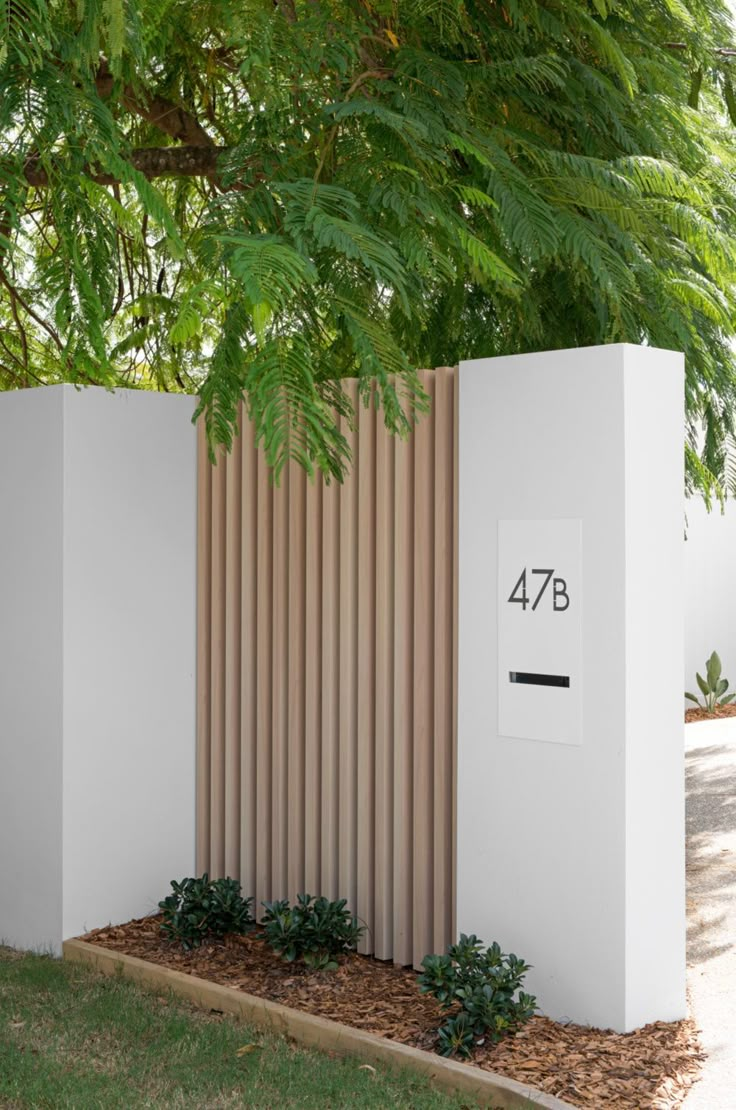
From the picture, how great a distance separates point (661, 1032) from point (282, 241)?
10.1ft

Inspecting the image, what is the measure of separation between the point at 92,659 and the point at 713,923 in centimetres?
323

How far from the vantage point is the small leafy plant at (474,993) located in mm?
4199

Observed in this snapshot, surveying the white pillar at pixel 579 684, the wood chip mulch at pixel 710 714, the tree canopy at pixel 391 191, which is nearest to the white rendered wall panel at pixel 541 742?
the white pillar at pixel 579 684

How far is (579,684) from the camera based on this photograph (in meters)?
4.44

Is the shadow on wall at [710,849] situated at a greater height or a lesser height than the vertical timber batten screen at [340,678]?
lesser

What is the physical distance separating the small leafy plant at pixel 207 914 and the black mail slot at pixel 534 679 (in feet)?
5.69

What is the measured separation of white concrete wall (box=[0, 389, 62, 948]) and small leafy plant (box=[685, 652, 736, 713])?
897 cm

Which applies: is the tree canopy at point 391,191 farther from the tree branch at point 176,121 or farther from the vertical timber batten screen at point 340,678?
the tree branch at point 176,121

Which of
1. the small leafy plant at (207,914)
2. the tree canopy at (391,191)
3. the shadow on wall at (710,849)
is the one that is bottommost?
the shadow on wall at (710,849)

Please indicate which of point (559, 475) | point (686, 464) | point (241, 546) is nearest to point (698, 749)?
point (686, 464)

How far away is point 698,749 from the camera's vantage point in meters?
10.9

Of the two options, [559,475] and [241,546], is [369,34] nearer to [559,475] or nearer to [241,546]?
[559,475]

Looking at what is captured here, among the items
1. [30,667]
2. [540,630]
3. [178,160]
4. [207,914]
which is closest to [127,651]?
[30,667]

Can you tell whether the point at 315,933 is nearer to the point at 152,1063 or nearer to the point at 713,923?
the point at 152,1063
